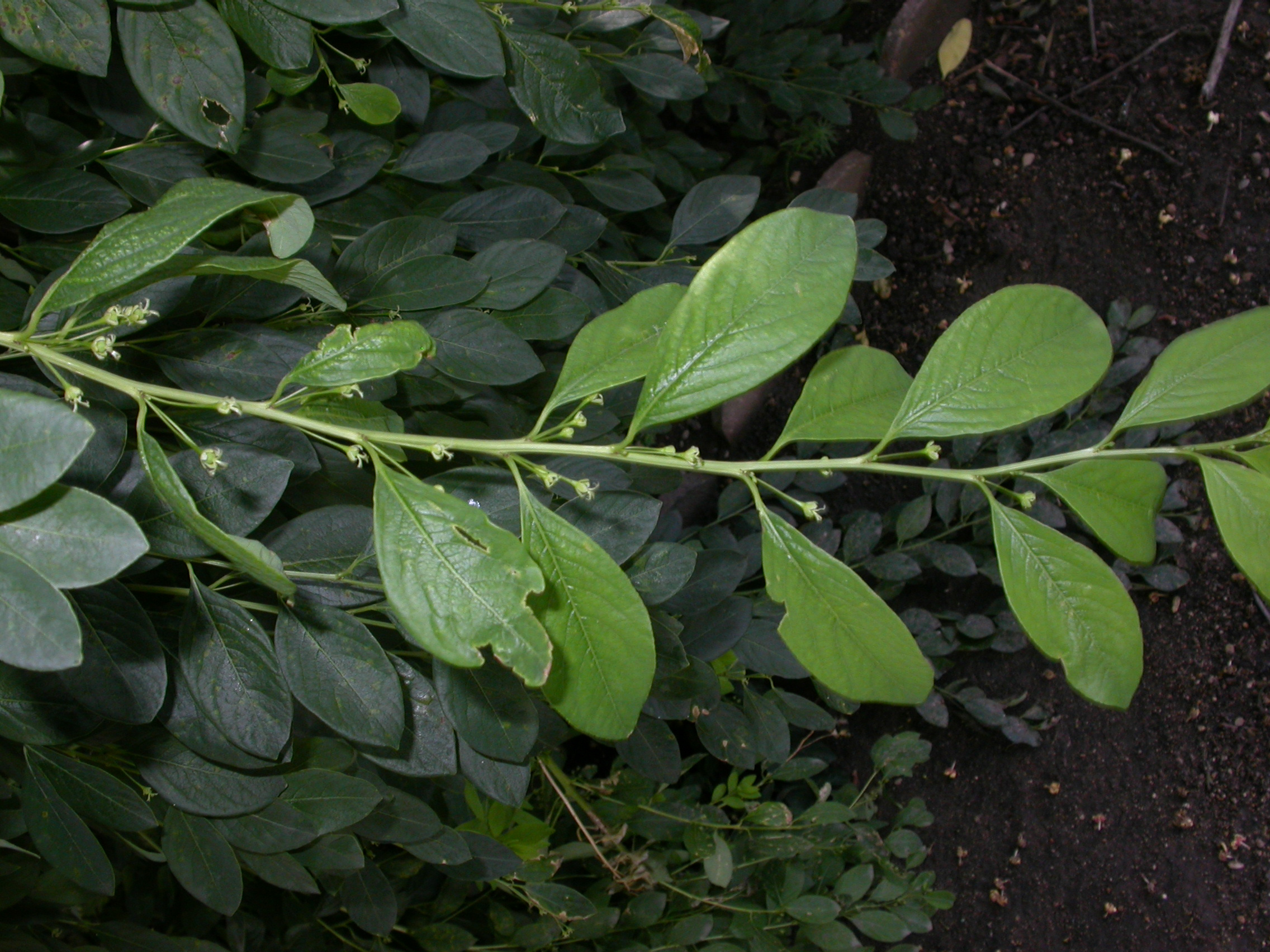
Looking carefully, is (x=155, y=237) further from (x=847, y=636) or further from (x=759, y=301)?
(x=847, y=636)

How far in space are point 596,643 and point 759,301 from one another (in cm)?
27

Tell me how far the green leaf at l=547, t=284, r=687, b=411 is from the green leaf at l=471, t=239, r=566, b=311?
0.39 meters

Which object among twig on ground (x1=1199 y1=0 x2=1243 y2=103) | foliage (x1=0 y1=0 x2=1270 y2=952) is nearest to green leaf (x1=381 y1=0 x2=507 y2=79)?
foliage (x1=0 y1=0 x2=1270 y2=952)

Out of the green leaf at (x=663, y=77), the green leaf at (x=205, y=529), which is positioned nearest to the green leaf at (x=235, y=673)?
the green leaf at (x=205, y=529)

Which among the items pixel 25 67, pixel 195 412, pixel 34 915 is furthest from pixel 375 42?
pixel 34 915

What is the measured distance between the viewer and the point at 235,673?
76 centimetres

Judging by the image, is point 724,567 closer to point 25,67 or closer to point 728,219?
point 728,219

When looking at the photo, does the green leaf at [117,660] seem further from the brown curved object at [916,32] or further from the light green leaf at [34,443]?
the brown curved object at [916,32]

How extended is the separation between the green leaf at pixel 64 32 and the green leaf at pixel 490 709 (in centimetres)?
65

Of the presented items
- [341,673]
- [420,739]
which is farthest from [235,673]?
[420,739]

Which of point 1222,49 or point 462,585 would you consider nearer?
point 462,585

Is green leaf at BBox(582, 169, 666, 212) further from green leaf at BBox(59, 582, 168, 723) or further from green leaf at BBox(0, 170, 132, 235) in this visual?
green leaf at BBox(59, 582, 168, 723)

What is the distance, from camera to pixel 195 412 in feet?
2.69

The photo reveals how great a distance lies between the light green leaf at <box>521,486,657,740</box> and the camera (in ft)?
1.91
